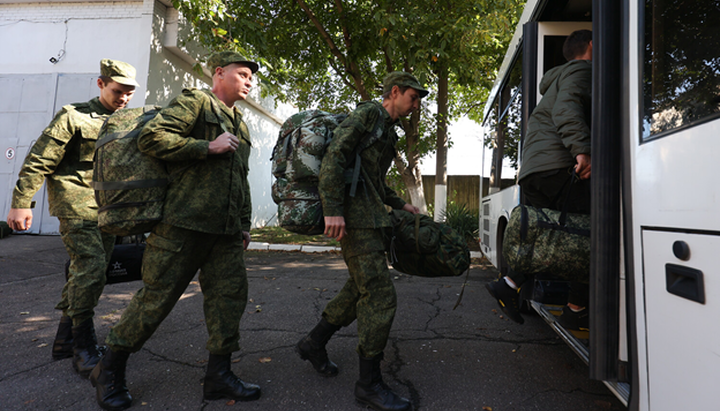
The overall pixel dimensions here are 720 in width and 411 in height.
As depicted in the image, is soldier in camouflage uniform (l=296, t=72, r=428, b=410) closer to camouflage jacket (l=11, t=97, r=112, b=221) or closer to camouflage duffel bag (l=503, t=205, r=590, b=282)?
camouflage duffel bag (l=503, t=205, r=590, b=282)

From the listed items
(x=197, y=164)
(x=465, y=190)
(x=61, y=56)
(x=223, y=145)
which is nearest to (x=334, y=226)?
(x=223, y=145)

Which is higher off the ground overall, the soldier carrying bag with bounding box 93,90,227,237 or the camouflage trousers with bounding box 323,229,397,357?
the soldier carrying bag with bounding box 93,90,227,237

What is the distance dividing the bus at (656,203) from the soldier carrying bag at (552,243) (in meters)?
0.40

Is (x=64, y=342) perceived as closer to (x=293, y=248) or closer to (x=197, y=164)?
(x=197, y=164)

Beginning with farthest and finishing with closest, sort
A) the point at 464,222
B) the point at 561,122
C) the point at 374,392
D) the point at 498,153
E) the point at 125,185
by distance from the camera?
the point at 464,222 → the point at 498,153 → the point at 561,122 → the point at 374,392 → the point at 125,185

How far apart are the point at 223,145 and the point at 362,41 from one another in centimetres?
771

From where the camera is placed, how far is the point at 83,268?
2.58m

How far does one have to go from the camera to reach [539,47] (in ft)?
11.0

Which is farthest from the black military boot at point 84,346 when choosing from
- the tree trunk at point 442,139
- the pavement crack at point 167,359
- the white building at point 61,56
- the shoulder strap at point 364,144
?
the tree trunk at point 442,139

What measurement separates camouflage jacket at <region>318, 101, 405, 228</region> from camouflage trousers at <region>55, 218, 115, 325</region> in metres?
1.62

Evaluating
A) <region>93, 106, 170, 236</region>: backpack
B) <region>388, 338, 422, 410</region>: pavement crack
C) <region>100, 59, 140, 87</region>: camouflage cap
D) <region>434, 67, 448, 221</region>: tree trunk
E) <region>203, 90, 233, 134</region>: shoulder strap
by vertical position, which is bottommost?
<region>388, 338, 422, 410</region>: pavement crack

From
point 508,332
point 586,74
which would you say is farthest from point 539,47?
point 508,332

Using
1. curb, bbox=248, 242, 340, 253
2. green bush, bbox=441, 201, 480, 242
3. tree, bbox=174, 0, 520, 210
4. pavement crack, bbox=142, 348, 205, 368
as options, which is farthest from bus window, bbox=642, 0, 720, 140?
green bush, bbox=441, 201, 480, 242

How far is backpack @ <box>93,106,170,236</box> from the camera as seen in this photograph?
2039 millimetres
